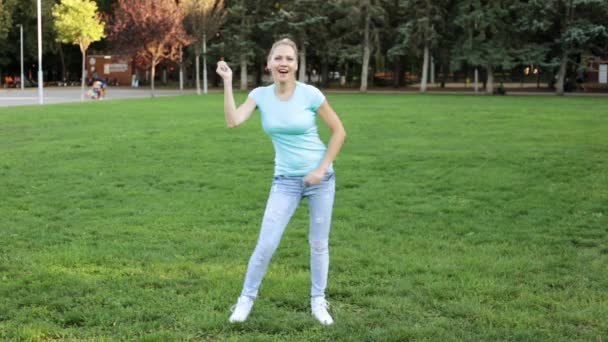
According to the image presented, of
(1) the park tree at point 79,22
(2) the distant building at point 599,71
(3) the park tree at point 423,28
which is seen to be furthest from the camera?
(2) the distant building at point 599,71

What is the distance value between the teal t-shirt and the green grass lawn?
1.15 metres

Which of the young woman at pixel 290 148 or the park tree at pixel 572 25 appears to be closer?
the young woman at pixel 290 148

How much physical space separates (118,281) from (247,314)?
1512 millimetres

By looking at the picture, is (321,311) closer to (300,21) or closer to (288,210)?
(288,210)

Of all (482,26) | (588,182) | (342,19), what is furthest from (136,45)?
(588,182)

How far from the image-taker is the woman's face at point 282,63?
464 centimetres

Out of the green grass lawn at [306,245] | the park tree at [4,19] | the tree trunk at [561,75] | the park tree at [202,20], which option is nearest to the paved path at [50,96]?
the park tree at [202,20]

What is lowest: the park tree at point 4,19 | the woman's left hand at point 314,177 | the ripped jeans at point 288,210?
the ripped jeans at point 288,210

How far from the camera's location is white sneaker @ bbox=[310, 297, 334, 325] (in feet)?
16.3

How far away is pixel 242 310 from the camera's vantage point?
4992 mm

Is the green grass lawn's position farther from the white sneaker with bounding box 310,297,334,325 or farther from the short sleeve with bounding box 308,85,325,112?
the short sleeve with bounding box 308,85,325,112

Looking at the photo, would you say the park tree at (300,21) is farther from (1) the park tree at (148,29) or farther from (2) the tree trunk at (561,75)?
(2) the tree trunk at (561,75)

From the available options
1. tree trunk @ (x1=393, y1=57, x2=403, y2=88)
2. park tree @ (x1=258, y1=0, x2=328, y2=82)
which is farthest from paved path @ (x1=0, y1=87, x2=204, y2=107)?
tree trunk @ (x1=393, y1=57, x2=403, y2=88)

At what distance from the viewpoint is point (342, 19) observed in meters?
54.6
